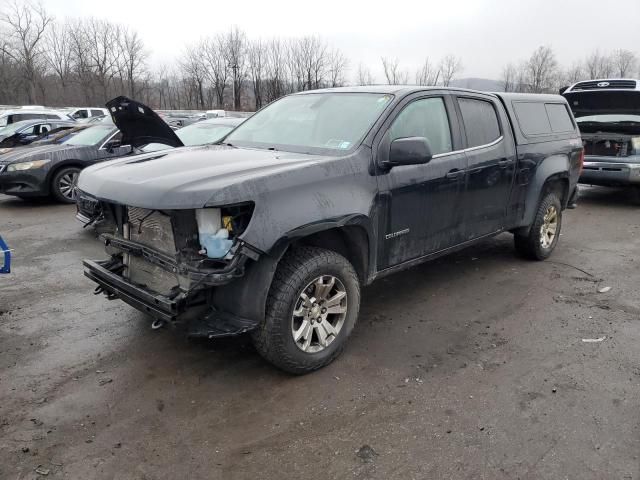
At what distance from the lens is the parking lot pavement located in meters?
2.65

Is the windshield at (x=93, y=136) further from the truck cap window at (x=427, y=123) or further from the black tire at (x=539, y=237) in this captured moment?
the black tire at (x=539, y=237)

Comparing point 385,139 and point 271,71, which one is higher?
point 271,71

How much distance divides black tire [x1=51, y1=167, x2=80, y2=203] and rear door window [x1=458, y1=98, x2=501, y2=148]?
24.7ft

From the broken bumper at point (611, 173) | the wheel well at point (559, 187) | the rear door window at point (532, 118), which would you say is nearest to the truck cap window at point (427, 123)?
the rear door window at point (532, 118)

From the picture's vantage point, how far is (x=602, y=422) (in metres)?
2.97

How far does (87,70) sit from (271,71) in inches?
850

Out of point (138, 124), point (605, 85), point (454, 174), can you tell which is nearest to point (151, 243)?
point (454, 174)

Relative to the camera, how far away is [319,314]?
3.46m

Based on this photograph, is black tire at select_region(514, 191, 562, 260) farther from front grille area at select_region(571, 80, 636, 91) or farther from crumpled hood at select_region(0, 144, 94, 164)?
crumpled hood at select_region(0, 144, 94, 164)

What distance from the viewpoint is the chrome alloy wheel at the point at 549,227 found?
589 cm

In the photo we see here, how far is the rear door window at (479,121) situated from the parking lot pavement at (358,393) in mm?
1505

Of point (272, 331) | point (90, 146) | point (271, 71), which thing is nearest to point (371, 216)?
point (272, 331)

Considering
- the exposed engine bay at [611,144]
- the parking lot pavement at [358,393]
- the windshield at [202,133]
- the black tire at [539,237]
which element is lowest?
the parking lot pavement at [358,393]

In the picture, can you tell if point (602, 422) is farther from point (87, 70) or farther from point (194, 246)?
point (87, 70)
